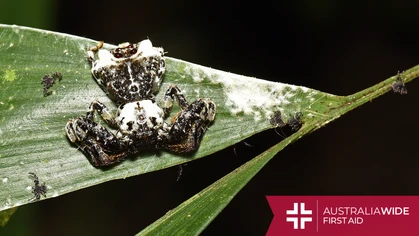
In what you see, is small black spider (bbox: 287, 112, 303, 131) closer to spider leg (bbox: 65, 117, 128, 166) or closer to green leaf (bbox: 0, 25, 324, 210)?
green leaf (bbox: 0, 25, 324, 210)

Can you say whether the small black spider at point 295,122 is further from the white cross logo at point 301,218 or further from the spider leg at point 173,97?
the white cross logo at point 301,218

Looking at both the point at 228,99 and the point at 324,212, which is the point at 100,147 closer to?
the point at 228,99

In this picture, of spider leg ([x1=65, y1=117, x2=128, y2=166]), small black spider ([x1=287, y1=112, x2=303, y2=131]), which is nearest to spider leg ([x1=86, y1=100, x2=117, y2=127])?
spider leg ([x1=65, y1=117, x2=128, y2=166])

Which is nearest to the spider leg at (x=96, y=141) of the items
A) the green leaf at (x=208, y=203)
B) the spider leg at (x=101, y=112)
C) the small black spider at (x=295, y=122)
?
the spider leg at (x=101, y=112)

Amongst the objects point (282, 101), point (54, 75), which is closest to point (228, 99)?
point (282, 101)

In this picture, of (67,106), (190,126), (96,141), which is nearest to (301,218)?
(190,126)

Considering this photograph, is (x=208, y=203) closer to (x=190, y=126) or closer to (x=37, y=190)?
(x=190, y=126)
